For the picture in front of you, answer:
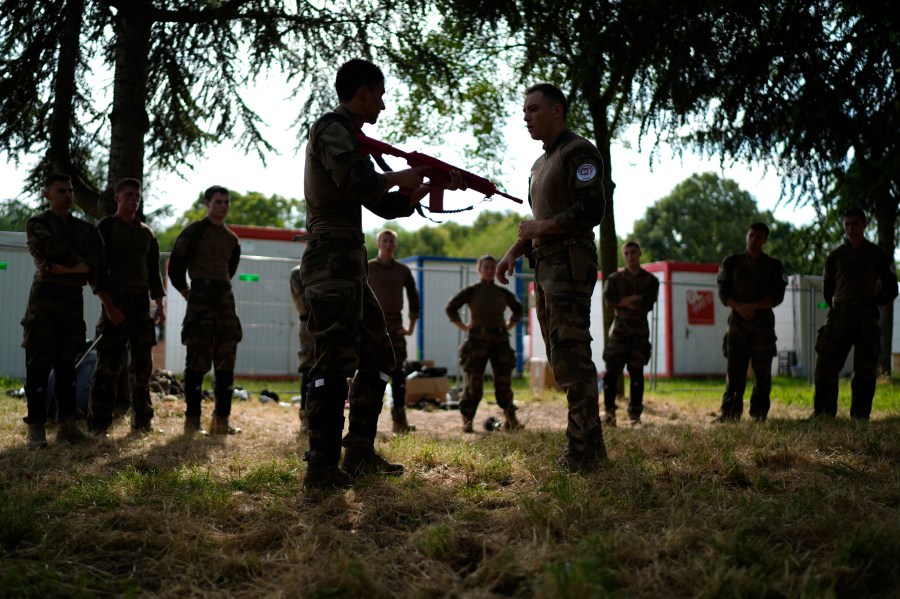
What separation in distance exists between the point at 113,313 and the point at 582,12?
195 inches

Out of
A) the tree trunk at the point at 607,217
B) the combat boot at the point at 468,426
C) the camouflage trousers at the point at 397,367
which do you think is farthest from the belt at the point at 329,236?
the tree trunk at the point at 607,217

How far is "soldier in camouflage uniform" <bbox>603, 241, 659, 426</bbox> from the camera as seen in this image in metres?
9.33

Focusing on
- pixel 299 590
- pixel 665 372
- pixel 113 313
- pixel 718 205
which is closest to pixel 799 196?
pixel 113 313

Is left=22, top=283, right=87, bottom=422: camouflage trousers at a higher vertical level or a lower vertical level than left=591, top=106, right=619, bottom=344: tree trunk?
lower

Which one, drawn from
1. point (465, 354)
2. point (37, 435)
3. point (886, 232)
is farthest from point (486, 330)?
point (886, 232)

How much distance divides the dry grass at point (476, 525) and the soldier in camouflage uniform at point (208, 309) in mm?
2249

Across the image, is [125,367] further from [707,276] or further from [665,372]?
[707,276]

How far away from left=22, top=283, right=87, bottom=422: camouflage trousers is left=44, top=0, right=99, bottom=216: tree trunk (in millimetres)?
4009

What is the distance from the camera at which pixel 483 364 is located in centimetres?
897

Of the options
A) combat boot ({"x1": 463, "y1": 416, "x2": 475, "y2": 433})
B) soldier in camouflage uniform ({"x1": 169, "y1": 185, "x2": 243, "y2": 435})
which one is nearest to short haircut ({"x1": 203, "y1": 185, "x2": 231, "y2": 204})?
soldier in camouflage uniform ({"x1": 169, "y1": 185, "x2": 243, "y2": 435})

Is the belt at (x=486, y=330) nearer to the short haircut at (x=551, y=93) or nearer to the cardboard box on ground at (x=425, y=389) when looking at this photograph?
the cardboard box on ground at (x=425, y=389)

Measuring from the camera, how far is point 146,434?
23.5 feet

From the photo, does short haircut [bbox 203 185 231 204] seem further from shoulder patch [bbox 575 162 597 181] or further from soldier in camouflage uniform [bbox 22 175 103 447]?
shoulder patch [bbox 575 162 597 181]

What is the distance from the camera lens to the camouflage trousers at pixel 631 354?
9.31 metres
